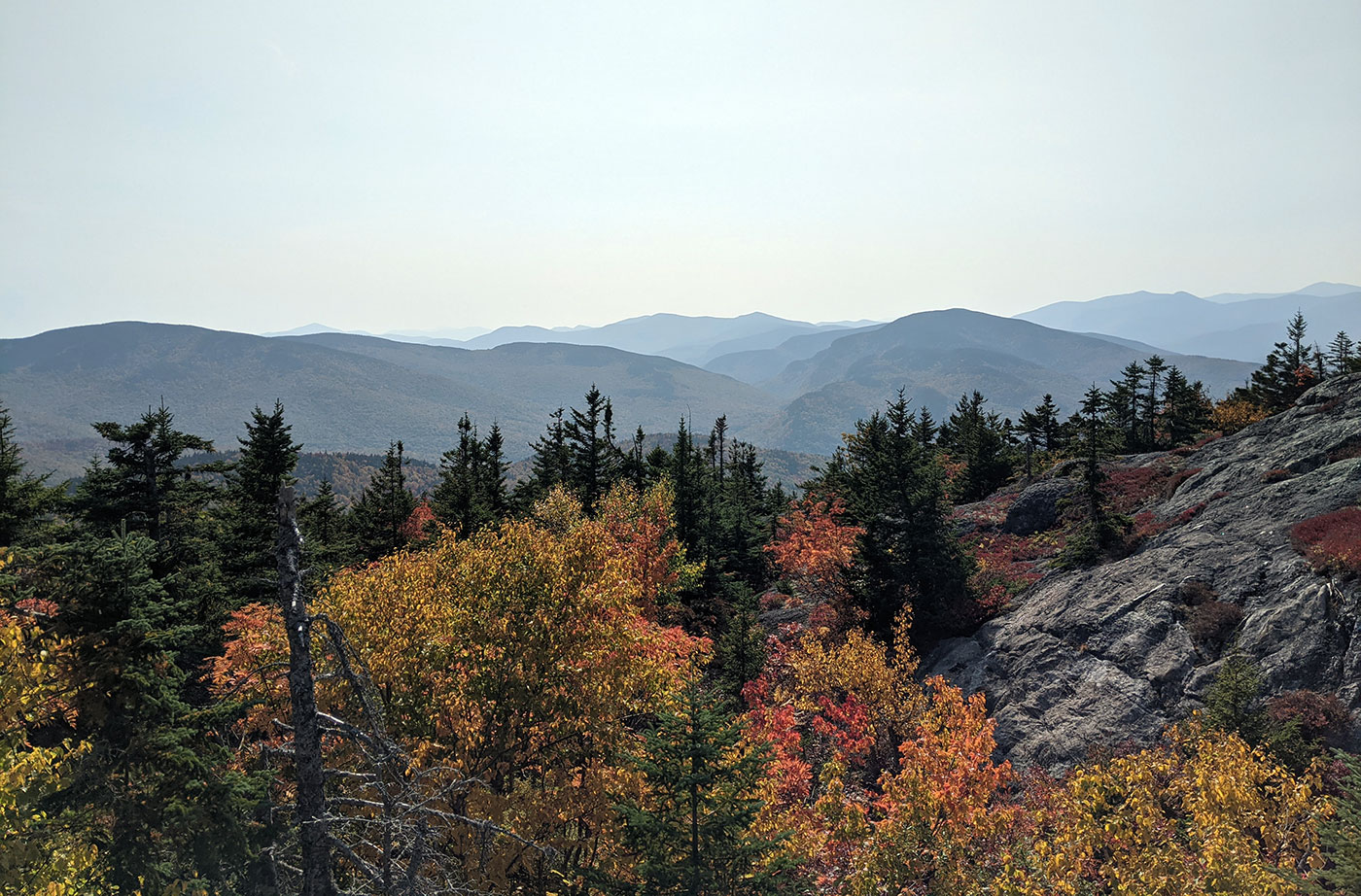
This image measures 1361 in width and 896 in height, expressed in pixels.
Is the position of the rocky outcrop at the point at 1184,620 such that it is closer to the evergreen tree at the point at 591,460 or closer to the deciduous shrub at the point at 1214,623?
the deciduous shrub at the point at 1214,623

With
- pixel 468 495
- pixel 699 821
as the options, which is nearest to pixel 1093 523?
pixel 699 821

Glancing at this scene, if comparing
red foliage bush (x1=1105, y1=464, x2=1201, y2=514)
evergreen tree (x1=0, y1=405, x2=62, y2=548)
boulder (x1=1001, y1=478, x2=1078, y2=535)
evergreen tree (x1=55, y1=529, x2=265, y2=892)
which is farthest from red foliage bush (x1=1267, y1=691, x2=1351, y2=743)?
evergreen tree (x1=0, y1=405, x2=62, y2=548)

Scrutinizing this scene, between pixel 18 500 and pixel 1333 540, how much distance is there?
193 ft

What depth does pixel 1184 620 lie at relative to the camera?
26391mm

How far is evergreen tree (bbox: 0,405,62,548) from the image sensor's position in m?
33.3

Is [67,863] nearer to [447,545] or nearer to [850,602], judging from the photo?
[447,545]

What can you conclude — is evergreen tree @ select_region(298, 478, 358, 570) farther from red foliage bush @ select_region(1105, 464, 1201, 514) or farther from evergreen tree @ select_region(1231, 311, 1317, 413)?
evergreen tree @ select_region(1231, 311, 1317, 413)

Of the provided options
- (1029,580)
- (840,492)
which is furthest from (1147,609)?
(840,492)

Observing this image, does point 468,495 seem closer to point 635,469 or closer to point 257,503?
point 257,503

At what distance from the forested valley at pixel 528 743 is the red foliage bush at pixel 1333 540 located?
4.5 inches

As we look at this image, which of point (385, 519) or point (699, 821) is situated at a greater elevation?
point (385, 519)

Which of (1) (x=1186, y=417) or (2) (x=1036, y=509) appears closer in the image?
(2) (x=1036, y=509)

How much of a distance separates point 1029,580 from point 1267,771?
22.0 m

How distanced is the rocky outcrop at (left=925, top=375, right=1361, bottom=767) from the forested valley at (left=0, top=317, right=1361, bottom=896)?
1.03 m
